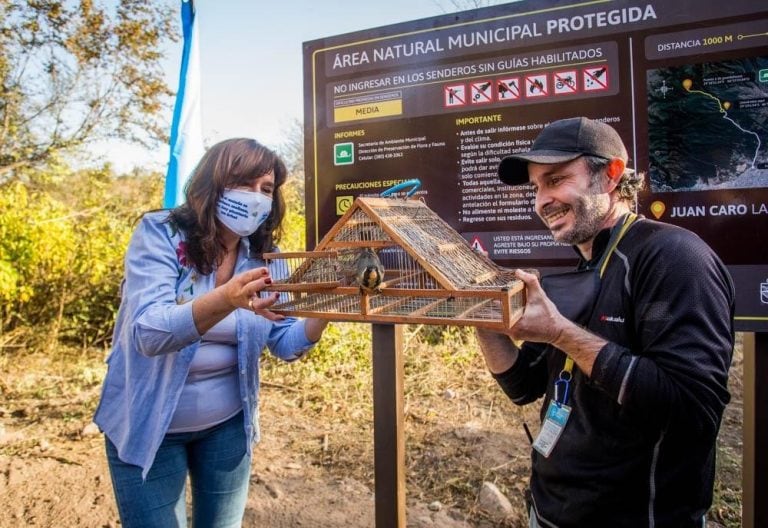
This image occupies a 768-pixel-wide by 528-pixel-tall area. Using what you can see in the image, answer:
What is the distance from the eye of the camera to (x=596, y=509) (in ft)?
5.73

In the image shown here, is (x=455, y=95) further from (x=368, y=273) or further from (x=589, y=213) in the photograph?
(x=368, y=273)

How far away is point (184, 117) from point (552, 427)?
347 centimetres

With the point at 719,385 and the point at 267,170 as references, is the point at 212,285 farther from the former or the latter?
the point at 719,385

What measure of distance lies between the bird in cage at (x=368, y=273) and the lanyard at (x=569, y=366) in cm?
71

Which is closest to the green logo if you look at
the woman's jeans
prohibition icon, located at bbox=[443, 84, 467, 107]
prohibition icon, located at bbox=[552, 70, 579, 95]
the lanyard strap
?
prohibition icon, located at bbox=[443, 84, 467, 107]

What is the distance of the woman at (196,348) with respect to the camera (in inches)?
80.8

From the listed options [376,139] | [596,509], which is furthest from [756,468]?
[376,139]

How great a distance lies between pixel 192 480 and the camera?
7.80 feet

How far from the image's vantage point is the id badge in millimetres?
1844

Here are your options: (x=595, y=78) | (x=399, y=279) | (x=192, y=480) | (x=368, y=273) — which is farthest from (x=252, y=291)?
(x=595, y=78)

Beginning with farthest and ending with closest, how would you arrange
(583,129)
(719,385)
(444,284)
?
(583,129)
(444,284)
(719,385)

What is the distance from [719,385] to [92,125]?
897 cm

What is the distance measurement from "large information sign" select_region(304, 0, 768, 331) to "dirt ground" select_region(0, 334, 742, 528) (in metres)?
2.07

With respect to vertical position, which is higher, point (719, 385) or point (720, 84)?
point (720, 84)
